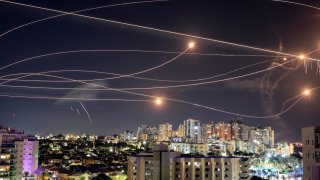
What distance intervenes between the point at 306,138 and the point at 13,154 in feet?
51.7

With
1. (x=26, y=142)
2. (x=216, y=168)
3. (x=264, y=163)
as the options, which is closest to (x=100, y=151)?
(x=264, y=163)

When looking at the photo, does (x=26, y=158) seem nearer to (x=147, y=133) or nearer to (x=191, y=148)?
(x=191, y=148)

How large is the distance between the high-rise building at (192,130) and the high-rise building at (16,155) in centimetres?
3081

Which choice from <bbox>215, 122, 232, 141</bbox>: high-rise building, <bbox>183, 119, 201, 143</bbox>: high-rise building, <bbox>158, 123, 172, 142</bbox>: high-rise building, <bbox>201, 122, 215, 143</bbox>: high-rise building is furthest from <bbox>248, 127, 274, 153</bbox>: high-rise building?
<bbox>158, 123, 172, 142</bbox>: high-rise building

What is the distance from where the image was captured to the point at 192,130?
5162 centimetres

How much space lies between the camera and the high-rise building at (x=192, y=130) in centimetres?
5080

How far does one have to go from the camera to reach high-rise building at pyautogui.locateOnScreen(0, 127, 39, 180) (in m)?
18.5

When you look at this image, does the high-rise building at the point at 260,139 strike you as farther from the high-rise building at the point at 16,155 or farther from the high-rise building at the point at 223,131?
the high-rise building at the point at 16,155

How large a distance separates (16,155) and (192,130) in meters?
34.0

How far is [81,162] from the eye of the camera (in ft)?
96.7

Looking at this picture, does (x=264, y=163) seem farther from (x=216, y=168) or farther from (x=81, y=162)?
(x=216, y=168)

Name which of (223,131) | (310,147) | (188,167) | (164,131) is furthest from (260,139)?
(310,147)

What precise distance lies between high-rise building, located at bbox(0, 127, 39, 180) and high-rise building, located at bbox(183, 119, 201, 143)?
1213 inches

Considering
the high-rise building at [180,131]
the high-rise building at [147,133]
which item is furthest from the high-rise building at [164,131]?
the high-rise building at [180,131]
